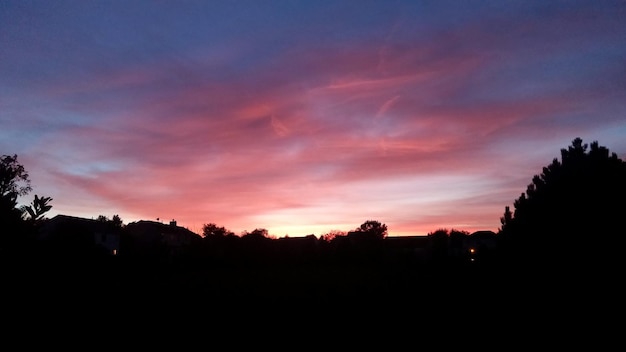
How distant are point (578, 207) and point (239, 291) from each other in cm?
2011

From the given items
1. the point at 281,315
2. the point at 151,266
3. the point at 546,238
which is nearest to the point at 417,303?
the point at 281,315

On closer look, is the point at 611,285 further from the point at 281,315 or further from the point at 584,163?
the point at 281,315

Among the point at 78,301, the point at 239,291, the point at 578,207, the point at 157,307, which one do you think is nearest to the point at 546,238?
the point at 578,207

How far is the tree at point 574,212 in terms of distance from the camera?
36.1ft

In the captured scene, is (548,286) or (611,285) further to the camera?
(548,286)

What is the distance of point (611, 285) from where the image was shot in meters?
10.0

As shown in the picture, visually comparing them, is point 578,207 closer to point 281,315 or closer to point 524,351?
point 524,351

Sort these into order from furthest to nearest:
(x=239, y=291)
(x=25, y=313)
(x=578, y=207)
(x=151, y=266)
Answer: (x=151, y=266) < (x=239, y=291) < (x=578, y=207) < (x=25, y=313)

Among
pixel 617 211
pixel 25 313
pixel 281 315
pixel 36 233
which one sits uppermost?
pixel 617 211

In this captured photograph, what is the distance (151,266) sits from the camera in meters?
48.3

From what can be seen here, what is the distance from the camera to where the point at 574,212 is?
1184 cm

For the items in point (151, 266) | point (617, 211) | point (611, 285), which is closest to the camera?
point (611, 285)

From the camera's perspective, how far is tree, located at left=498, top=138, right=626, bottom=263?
1101 cm

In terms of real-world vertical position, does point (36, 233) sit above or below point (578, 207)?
below
